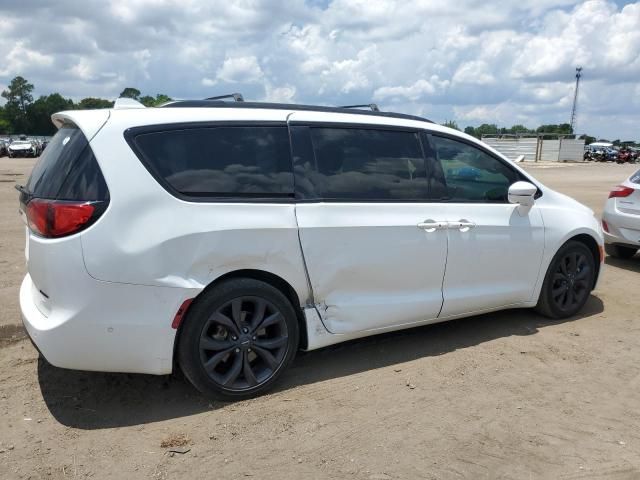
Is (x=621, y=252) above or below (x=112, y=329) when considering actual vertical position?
below

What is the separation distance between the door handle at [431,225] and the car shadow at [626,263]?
14.7 ft

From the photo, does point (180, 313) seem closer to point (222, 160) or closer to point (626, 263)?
point (222, 160)

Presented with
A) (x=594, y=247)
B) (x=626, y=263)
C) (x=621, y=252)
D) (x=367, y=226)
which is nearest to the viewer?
(x=367, y=226)

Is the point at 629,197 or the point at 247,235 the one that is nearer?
the point at 247,235

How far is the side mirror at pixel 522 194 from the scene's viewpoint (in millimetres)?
4723

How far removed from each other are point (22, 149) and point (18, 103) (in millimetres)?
90573

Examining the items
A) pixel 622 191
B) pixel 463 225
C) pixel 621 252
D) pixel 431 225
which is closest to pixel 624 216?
pixel 622 191

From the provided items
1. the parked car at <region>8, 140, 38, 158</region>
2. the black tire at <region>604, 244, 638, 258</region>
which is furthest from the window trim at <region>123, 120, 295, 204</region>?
the parked car at <region>8, 140, 38, 158</region>

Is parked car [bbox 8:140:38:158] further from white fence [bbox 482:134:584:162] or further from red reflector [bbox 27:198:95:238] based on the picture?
red reflector [bbox 27:198:95:238]

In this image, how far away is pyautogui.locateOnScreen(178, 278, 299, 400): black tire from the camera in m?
3.46

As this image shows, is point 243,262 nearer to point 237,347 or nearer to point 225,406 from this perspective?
point 237,347

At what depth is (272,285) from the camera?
3768 mm

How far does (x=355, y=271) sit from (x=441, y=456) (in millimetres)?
1346

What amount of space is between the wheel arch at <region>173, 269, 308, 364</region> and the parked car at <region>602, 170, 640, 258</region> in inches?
209
